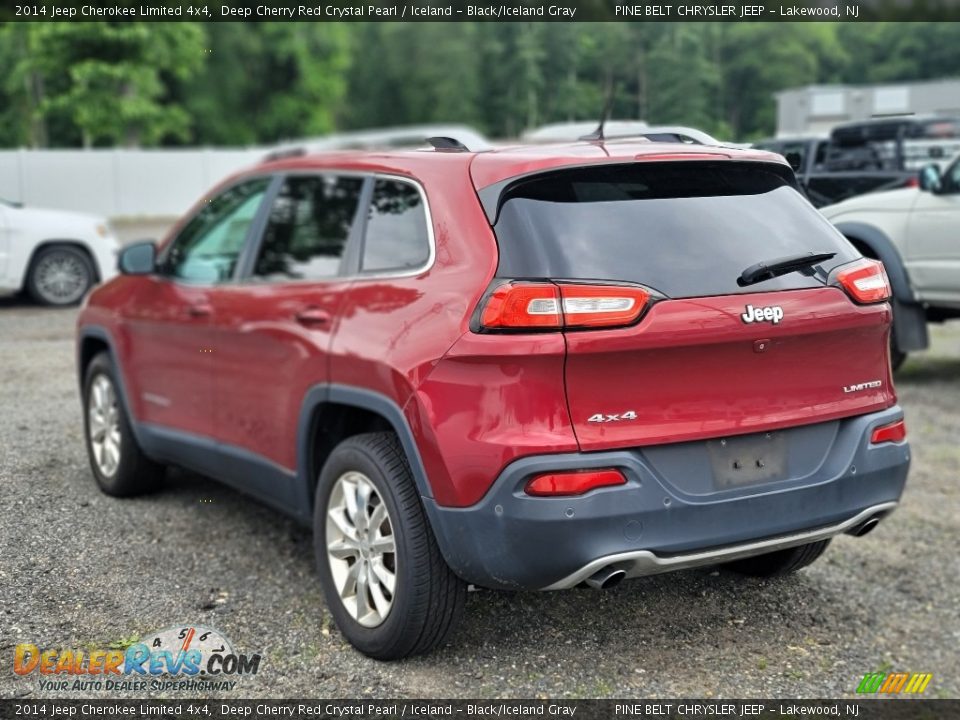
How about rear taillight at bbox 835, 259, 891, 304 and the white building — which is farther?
the white building

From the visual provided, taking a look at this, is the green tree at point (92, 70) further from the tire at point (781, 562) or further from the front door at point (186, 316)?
the tire at point (781, 562)

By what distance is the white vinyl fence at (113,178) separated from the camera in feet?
44.0

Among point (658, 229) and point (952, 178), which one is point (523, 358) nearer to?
point (658, 229)

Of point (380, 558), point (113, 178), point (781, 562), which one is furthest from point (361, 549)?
point (113, 178)

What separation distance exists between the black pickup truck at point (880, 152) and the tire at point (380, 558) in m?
4.76

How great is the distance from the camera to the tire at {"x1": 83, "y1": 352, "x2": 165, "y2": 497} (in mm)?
5609

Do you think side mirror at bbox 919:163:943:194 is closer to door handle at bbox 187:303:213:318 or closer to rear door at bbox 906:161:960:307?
rear door at bbox 906:161:960:307

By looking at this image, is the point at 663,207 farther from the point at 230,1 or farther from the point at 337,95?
the point at 337,95

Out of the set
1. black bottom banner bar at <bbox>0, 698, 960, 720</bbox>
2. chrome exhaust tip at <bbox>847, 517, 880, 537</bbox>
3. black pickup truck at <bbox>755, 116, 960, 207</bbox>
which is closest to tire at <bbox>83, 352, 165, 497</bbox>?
black bottom banner bar at <bbox>0, 698, 960, 720</bbox>

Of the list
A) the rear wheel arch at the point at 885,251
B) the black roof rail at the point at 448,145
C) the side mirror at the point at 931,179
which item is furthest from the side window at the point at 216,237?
the side mirror at the point at 931,179

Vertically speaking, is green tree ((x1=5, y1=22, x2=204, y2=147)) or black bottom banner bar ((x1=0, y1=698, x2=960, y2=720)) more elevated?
green tree ((x1=5, y1=22, x2=204, y2=147))

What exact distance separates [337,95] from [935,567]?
178 ft

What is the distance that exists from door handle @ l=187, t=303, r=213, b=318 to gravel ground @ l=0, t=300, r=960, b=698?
1.02m

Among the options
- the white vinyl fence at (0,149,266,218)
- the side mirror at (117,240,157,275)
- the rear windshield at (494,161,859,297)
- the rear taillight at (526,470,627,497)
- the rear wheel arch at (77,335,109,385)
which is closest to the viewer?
the rear taillight at (526,470,627,497)
